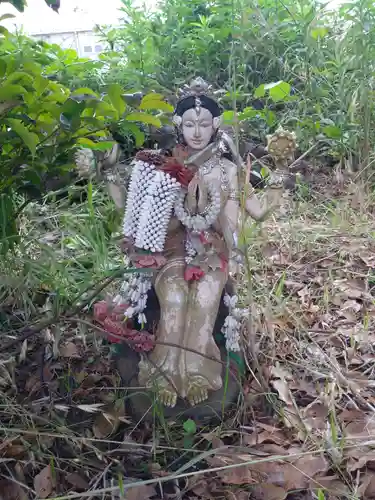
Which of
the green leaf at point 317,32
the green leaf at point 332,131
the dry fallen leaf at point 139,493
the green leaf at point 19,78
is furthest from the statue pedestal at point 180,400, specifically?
the green leaf at point 317,32

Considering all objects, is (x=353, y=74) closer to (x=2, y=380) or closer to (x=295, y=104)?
(x=295, y=104)

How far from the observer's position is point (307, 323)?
4.68ft

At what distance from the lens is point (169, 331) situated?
3.51 ft

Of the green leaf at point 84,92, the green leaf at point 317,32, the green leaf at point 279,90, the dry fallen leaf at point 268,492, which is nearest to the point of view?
the dry fallen leaf at point 268,492

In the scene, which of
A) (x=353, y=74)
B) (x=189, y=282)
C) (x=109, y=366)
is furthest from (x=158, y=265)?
(x=353, y=74)

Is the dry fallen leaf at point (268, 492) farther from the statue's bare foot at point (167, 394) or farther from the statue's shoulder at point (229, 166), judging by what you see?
the statue's shoulder at point (229, 166)

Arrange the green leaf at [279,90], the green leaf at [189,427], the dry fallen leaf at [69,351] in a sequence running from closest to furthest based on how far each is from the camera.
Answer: the green leaf at [189,427] → the dry fallen leaf at [69,351] → the green leaf at [279,90]

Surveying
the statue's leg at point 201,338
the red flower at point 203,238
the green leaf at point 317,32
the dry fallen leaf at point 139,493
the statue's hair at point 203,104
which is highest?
the green leaf at point 317,32

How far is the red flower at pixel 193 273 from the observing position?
1063mm

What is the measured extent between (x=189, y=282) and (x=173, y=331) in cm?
10

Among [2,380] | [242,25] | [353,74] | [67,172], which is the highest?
[242,25]

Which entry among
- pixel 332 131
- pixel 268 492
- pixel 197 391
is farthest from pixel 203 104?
pixel 332 131

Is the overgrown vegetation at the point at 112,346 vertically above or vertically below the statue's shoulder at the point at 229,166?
below

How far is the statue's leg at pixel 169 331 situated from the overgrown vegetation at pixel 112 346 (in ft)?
0.20
